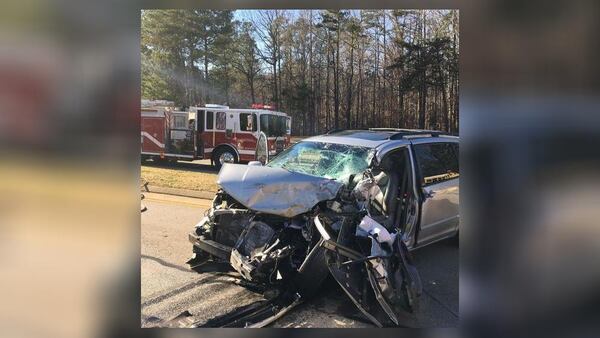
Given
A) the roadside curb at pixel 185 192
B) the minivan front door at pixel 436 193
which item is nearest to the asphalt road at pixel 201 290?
the roadside curb at pixel 185 192

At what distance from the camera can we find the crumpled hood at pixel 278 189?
3.52m

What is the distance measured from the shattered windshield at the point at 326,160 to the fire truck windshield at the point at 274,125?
20cm

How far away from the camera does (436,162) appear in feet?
12.8

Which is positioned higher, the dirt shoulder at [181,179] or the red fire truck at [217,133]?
the red fire truck at [217,133]

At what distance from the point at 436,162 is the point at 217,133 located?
1894 millimetres

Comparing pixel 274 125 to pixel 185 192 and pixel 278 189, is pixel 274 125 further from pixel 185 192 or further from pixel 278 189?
pixel 185 192

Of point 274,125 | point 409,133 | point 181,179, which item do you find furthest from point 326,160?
point 181,179

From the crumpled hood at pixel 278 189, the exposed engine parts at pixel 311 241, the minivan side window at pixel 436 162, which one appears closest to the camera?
the exposed engine parts at pixel 311 241

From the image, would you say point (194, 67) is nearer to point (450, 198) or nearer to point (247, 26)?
point (247, 26)

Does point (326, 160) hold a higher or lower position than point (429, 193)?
higher

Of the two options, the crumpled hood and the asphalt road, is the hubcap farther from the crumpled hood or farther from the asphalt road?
the asphalt road

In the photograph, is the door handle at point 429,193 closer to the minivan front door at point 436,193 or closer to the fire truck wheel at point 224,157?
the minivan front door at point 436,193
